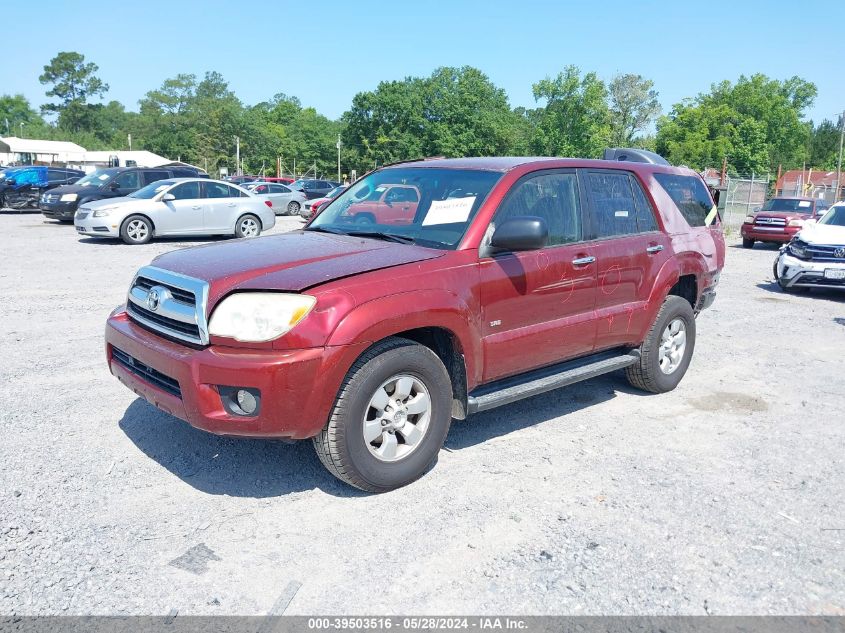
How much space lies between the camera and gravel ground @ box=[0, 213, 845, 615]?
9.70 feet

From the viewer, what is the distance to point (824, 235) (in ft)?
37.1

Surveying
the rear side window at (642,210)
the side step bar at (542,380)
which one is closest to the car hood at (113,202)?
the rear side window at (642,210)

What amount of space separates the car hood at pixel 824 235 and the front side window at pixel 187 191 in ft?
42.1

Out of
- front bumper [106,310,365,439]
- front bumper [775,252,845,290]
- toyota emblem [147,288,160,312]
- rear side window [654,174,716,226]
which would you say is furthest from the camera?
front bumper [775,252,845,290]

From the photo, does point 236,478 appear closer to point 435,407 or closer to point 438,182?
point 435,407

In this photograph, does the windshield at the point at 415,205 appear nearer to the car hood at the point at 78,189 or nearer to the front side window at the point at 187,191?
the front side window at the point at 187,191

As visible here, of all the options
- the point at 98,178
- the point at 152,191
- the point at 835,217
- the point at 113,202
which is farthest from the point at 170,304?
the point at 98,178

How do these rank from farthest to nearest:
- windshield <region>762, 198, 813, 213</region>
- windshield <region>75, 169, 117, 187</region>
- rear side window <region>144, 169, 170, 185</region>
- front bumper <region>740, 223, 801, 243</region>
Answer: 1. windshield <region>762, 198, 813, 213</region>
2. windshield <region>75, 169, 117, 187</region>
3. front bumper <region>740, 223, 801, 243</region>
4. rear side window <region>144, 169, 170, 185</region>

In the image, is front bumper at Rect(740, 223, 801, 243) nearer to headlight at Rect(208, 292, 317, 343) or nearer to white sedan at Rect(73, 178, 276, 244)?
white sedan at Rect(73, 178, 276, 244)

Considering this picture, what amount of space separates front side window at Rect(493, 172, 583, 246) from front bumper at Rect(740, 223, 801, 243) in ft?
54.2

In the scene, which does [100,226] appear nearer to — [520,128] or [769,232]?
[769,232]

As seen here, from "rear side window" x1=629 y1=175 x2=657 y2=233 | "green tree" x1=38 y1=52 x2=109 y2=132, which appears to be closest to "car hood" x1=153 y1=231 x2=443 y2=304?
"rear side window" x1=629 y1=175 x2=657 y2=233

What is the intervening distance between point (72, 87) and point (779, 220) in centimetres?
13896

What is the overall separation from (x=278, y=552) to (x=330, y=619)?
1.87ft
